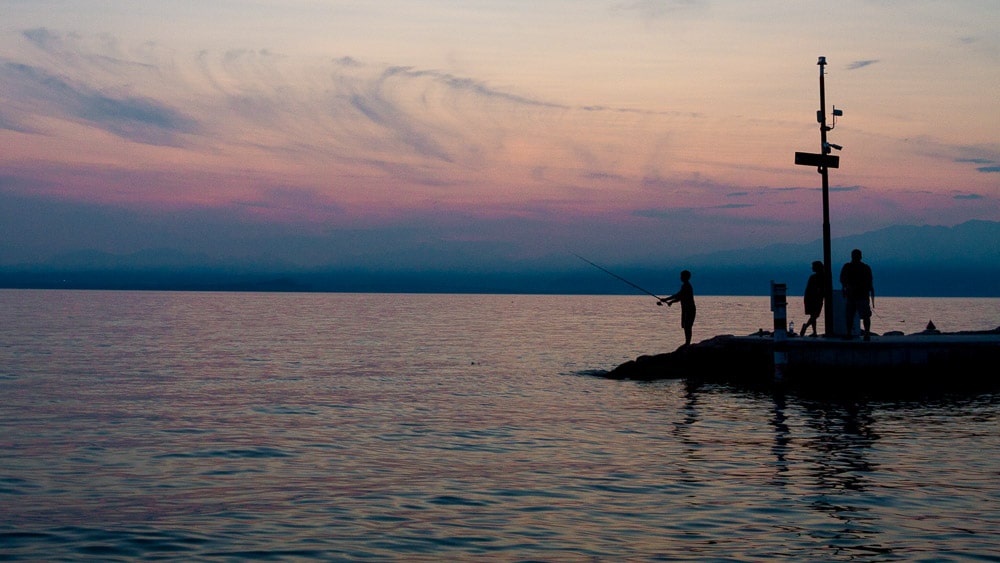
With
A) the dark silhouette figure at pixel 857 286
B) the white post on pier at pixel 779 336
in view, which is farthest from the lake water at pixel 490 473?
the dark silhouette figure at pixel 857 286

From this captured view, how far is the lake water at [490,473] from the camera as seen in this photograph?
795 centimetres

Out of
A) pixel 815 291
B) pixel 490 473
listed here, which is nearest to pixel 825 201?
pixel 815 291

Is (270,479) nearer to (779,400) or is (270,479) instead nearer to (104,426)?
(104,426)

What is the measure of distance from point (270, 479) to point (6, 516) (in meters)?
2.84

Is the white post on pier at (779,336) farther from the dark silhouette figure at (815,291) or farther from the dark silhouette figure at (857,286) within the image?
the dark silhouette figure at (815,291)

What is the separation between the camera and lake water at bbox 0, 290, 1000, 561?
313 inches

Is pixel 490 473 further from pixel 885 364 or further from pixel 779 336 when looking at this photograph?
pixel 885 364

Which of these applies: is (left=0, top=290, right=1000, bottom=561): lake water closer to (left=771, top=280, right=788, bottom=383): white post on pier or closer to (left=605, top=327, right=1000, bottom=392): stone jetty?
(left=771, top=280, right=788, bottom=383): white post on pier

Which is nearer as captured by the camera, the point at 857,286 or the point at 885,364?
the point at 885,364

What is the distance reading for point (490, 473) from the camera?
11281mm

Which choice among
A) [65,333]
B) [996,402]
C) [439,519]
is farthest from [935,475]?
[65,333]

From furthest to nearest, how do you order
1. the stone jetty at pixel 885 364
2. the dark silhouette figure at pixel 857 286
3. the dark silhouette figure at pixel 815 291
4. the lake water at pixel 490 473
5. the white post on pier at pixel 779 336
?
the dark silhouette figure at pixel 815 291
the dark silhouette figure at pixel 857 286
the white post on pier at pixel 779 336
the stone jetty at pixel 885 364
the lake water at pixel 490 473

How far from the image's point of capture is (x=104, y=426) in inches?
610

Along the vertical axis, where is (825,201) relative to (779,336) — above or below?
above
